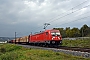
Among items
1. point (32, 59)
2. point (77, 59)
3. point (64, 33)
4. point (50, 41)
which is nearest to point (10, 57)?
point (32, 59)

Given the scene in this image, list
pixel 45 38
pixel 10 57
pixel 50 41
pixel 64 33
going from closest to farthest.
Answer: pixel 10 57, pixel 50 41, pixel 45 38, pixel 64 33

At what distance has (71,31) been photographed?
9025 centimetres

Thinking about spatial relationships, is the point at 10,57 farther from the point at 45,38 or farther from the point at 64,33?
the point at 64,33

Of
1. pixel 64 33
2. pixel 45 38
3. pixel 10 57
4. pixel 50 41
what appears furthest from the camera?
pixel 64 33

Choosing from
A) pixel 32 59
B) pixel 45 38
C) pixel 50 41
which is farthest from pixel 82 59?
pixel 45 38

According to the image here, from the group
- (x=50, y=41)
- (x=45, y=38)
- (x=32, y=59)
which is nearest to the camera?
(x=32, y=59)

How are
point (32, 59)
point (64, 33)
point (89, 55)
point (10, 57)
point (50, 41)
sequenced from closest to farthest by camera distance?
1. point (89, 55)
2. point (32, 59)
3. point (10, 57)
4. point (50, 41)
5. point (64, 33)

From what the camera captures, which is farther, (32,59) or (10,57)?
(10,57)

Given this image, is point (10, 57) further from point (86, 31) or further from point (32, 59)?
point (86, 31)

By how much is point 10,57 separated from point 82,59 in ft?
27.1

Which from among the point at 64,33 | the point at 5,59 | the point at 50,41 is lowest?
the point at 5,59

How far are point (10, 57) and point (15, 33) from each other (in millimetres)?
71356

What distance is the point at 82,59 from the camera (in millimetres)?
13922

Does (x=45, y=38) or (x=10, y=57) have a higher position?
(x=45, y=38)
